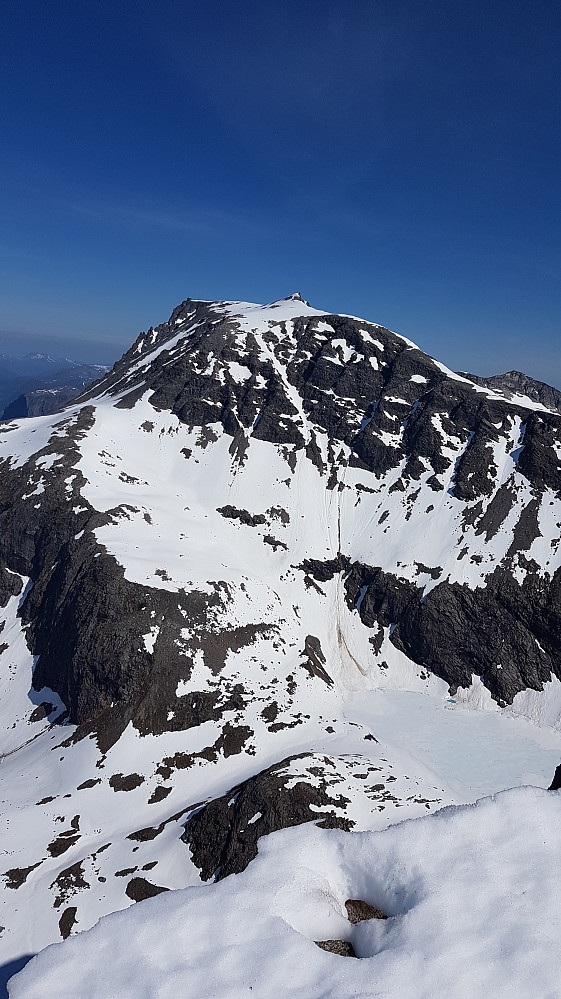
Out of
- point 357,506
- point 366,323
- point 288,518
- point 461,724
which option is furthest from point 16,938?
point 366,323

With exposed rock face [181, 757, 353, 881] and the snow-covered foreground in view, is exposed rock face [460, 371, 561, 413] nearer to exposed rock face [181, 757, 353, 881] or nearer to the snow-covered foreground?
exposed rock face [181, 757, 353, 881]

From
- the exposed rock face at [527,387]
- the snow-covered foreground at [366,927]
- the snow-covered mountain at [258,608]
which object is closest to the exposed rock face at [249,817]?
the snow-covered mountain at [258,608]

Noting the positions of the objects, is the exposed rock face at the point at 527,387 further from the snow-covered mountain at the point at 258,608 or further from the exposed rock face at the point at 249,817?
the exposed rock face at the point at 249,817

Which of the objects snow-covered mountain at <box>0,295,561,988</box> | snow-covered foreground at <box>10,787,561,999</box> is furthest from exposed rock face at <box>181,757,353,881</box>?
snow-covered foreground at <box>10,787,561,999</box>

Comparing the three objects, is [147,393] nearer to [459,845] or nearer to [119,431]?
[119,431]

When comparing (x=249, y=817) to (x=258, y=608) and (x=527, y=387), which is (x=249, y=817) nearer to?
(x=258, y=608)
